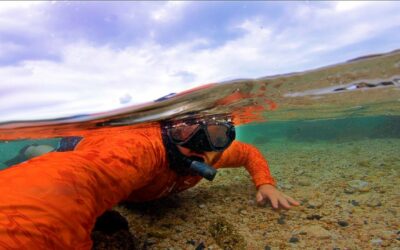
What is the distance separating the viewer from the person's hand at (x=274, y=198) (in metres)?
5.42

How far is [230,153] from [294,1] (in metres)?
3.20

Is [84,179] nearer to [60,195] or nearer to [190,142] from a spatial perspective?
[60,195]

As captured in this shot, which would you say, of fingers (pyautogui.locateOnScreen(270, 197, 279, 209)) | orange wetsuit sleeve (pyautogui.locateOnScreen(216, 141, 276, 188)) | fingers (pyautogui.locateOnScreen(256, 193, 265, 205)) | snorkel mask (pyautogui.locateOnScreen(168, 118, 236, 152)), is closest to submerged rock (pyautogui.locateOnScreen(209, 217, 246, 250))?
fingers (pyautogui.locateOnScreen(256, 193, 265, 205))

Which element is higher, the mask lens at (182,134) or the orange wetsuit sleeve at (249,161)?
the mask lens at (182,134)

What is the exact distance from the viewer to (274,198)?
553 centimetres

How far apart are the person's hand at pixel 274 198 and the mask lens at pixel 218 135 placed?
1.42 metres

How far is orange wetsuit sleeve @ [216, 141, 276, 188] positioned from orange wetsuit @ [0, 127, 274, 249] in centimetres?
282

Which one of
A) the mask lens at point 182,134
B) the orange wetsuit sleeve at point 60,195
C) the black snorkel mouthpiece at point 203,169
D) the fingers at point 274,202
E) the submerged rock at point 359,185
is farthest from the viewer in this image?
the submerged rock at point 359,185

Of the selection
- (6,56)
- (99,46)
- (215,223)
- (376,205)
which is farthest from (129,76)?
(376,205)

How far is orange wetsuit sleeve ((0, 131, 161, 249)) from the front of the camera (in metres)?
2.20

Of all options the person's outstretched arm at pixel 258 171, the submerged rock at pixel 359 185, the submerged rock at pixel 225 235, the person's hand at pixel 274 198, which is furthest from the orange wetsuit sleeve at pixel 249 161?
the submerged rock at pixel 359 185

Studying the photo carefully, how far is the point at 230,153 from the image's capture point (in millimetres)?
6371

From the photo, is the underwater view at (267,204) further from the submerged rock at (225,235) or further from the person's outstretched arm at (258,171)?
the person's outstretched arm at (258,171)

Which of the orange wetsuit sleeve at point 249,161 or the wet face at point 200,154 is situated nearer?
the wet face at point 200,154
